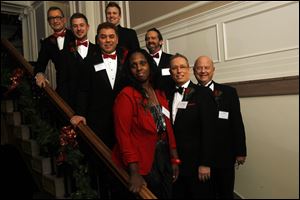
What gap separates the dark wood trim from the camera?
9.39 feet

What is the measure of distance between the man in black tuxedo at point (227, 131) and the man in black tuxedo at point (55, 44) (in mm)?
1257

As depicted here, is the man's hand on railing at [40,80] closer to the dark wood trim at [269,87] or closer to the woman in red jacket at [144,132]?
the woman in red jacket at [144,132]

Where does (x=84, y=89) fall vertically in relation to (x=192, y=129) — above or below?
above

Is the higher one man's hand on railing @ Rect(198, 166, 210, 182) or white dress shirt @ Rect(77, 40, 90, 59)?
white dress shirt @ Rect(77, 40, 90, 59)

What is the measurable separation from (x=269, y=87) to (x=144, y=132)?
1.75 meters

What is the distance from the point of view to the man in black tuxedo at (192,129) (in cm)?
216

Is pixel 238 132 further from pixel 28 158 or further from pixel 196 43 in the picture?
pixel 28 158

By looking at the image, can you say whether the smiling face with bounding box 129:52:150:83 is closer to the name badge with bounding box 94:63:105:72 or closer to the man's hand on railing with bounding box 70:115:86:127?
the name badge with bounding box 94:63:105:72

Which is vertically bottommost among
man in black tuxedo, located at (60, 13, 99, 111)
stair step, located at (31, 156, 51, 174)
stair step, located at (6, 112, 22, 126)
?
stair step, located at (31, 156, 51, 174)

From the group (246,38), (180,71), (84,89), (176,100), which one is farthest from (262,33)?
(84,89)

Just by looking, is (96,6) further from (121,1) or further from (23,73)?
(23,73)

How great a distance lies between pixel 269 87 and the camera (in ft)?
9.96

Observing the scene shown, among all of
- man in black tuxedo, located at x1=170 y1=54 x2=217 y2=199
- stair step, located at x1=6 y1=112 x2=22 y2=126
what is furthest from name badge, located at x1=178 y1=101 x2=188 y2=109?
stair step, located at x1=6 y1=112 x2=22 y2=126

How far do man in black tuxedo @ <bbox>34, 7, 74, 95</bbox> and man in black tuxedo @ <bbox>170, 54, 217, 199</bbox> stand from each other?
1158 mm
